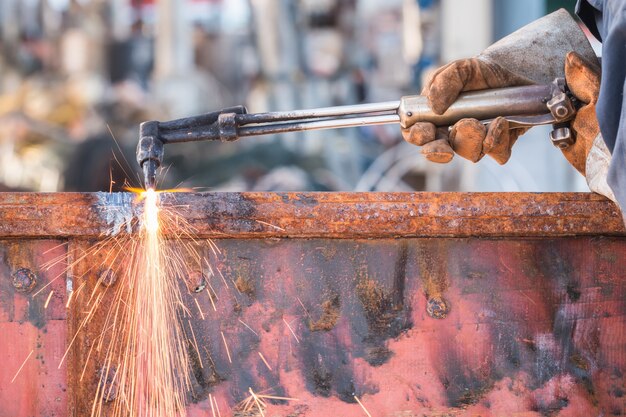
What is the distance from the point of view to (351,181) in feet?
22.6

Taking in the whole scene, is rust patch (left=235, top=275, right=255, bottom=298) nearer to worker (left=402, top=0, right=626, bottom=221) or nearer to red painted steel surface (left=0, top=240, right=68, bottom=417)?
red painted steel surface (left=0, top=240, right=68, bottom=417)

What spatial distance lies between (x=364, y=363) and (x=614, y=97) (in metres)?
0.82

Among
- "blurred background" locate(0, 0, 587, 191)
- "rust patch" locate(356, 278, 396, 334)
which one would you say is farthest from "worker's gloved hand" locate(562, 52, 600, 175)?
"blurred background" locate(0, 0, 587, 191)

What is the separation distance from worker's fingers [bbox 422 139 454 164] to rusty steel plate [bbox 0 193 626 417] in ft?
0.58

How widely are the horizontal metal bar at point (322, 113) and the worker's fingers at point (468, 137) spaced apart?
187 millimetres

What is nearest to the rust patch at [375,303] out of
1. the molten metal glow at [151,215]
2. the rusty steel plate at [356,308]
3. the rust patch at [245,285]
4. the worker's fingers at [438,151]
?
the rusty steel plate at [356,308]

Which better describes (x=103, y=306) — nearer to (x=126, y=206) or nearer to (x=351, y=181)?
(x=126, y=206)

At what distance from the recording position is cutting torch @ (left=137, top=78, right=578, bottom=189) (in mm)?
1982

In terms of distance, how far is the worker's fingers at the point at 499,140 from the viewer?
196 centimetres

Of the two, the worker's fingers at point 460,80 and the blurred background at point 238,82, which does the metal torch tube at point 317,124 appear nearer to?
the worker's fingers at point 460,80

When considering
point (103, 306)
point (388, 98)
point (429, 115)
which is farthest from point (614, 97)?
point (388, 98)

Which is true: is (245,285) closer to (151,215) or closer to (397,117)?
(151,215)

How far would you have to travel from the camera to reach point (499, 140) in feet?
6.61

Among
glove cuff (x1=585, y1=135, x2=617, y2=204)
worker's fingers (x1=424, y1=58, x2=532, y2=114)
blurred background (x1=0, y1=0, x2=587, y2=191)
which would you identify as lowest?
glove cuff (x1=585, y1=135, x2=617, y2=204)
